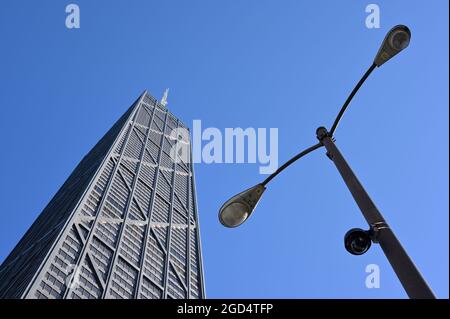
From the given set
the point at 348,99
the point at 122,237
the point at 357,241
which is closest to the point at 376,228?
the point at 357,241

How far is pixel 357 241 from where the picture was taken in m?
6.79

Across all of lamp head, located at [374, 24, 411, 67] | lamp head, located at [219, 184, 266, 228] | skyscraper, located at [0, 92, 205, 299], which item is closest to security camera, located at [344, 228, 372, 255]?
lamp head, located at [219, 184, 266, 228]

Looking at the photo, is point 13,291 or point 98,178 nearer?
point 13,291

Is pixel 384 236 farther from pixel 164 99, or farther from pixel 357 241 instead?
pixel 164 99

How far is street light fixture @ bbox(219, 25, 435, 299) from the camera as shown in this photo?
5523 mm

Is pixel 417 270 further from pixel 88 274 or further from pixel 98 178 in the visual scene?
pixel 98 178

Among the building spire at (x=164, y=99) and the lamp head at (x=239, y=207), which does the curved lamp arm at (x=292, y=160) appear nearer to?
the lamp head at (x=239, y=207)

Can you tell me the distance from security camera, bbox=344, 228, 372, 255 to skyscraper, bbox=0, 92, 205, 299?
57241mm

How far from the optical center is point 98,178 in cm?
9612

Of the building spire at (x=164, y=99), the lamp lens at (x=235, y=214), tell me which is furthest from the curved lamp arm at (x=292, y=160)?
the building spire at (x=164, y=99)

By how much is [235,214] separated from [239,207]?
15 centimetres

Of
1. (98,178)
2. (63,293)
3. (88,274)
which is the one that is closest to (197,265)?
(98,178)

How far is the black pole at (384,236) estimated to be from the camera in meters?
5.36
